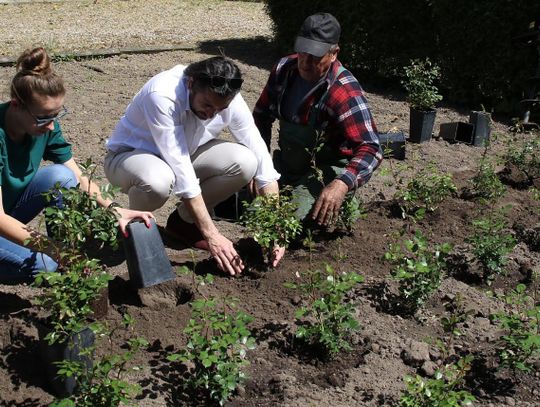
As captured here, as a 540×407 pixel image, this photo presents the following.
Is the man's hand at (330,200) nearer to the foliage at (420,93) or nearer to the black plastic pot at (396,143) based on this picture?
the black plastic pot at (396,143)

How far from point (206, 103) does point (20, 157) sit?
3.12ft

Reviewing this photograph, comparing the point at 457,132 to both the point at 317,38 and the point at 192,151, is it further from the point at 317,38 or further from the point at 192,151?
the point at 192,151

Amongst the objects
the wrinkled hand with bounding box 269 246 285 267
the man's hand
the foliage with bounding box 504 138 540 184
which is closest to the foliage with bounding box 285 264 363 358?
the wrinkled hand with bounding box 269 246 285 267

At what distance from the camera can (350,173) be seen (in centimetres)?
434

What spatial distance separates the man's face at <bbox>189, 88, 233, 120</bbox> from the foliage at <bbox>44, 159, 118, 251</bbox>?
31.3 inches

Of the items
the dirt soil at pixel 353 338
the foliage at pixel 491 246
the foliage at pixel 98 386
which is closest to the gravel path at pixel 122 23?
the dirt soil at pixel 353 338

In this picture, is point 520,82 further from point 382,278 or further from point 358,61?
point 382,278

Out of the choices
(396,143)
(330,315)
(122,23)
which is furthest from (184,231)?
(122,23)

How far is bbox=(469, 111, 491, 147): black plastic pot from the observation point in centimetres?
683

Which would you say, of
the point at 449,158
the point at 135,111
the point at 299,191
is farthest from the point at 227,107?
the point at 449,158

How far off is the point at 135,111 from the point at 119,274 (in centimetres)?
91

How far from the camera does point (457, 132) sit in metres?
7.04

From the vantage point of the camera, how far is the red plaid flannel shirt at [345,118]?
14.6ft

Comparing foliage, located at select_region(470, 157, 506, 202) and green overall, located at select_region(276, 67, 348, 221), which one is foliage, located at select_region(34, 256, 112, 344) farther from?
foliage, located at select_region(470, 157, 506, 202)
